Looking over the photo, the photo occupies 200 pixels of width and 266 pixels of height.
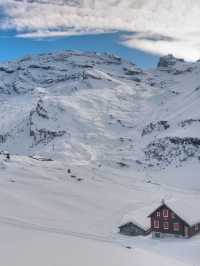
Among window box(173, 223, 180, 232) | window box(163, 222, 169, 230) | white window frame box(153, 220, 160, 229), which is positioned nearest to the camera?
window box(173, 223, 180, 232)

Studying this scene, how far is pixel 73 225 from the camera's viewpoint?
8825cm

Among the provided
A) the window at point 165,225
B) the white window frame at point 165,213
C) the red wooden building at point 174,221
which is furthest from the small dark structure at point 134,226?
the white window frame at point 165,213

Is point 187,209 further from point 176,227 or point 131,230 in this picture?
point 131,230

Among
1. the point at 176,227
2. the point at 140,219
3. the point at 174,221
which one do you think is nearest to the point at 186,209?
the point at 174,221

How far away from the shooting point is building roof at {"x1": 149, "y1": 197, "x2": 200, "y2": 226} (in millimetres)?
86312

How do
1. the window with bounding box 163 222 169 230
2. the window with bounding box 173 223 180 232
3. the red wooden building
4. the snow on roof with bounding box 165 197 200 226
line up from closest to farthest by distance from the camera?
1. the red wooden building
2. the snow on roof with bounding box 165 197 200 226
3. the window with bounding box 173 223 180 232
4. the window with bounding box 163 222 169 230

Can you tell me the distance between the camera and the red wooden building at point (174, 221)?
85875 millimetres

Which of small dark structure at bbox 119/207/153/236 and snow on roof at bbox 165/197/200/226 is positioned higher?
snow on roof at bbox 165/197/200/226

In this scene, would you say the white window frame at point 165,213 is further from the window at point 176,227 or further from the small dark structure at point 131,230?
the small dark structure at point 131,230

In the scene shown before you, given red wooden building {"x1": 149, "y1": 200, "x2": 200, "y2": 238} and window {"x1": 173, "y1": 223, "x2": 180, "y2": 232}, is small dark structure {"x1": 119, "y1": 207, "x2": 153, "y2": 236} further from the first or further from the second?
window {"x1": 173, "y1": 223, "x2": 180, "y2": 232}

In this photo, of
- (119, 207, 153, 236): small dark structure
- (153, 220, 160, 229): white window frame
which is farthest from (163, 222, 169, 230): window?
(119, 207, 153, 236): small dark structure

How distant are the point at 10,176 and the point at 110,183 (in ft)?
90.1

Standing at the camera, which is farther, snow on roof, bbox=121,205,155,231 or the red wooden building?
snow on roof, bbox=121,205,155,231

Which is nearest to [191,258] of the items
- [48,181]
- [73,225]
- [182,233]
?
[182,233]
